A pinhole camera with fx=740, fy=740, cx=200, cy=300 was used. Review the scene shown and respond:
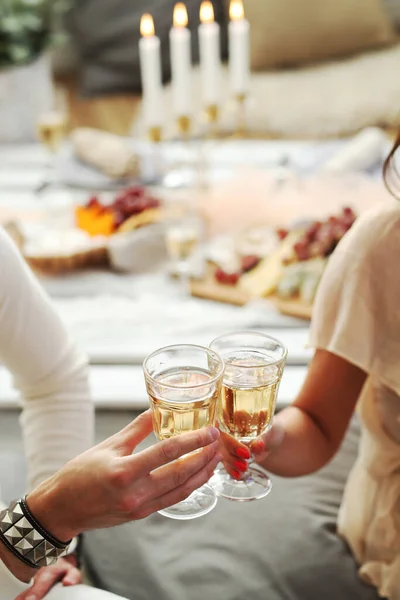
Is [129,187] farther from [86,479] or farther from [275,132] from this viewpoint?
[86,479]

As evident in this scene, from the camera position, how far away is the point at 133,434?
0.71 metres

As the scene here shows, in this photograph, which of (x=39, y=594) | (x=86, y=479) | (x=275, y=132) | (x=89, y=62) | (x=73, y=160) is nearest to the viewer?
(x=86, y=479)

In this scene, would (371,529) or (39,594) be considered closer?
(39,594)

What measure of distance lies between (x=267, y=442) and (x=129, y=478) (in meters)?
0.31

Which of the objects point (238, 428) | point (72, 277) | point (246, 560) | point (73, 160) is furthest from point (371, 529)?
point (73, 160)

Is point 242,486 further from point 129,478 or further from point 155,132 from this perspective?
point 155,132

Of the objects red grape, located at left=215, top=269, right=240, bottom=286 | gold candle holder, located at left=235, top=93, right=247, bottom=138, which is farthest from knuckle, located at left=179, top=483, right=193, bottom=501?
gold candle holder, located at left=235, top=93, right=247, bottom=138

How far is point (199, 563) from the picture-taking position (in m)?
1.08

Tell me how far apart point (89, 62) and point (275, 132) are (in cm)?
100

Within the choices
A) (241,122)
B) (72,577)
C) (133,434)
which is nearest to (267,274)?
(72,577)

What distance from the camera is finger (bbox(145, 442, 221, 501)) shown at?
2.22 feet

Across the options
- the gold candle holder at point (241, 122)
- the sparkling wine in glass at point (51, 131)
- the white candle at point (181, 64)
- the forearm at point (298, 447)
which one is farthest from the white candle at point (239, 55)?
the forearm at point (298, 447)

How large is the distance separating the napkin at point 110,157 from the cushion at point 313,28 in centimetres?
127

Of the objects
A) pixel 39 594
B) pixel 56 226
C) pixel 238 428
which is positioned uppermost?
pixel 238 428
